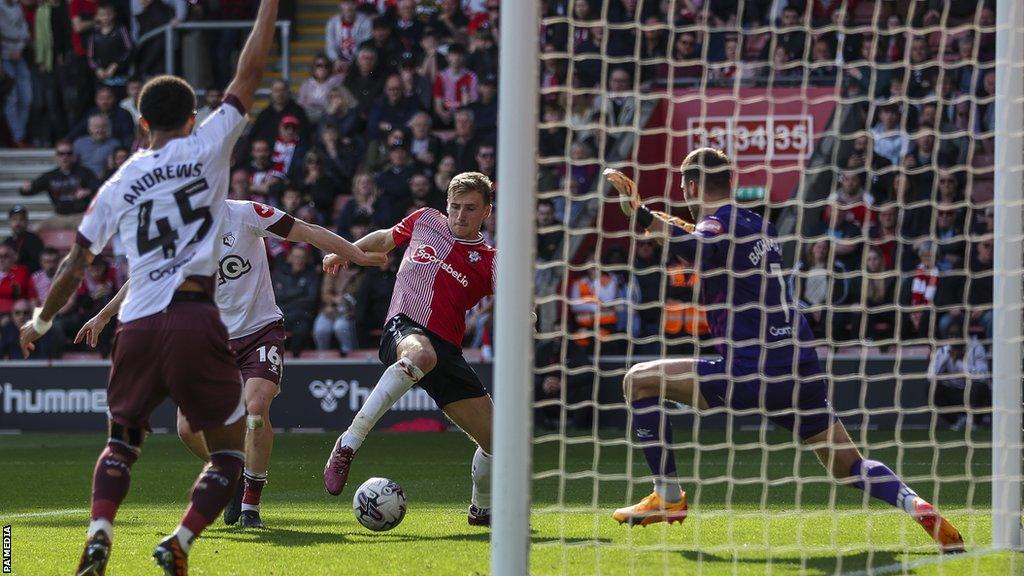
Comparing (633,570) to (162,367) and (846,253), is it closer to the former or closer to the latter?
(162,367)

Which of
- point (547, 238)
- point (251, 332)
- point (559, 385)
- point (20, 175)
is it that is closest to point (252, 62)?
point (251, 332)

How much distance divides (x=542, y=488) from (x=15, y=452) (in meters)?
6.36

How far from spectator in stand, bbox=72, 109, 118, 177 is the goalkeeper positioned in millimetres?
13753

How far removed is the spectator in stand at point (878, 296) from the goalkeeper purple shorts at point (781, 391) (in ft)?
24.1

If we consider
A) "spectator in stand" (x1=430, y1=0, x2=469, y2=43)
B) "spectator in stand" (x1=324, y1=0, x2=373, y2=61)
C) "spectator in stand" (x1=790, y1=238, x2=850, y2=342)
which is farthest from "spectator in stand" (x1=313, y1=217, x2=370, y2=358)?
"spectator in stand" (x1=790, y1=238, x2=850, y2=342)

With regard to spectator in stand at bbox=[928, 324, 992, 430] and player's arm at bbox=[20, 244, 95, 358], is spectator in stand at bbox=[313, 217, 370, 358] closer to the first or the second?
spectator in stand at bbox=[928, 324, 992, 430]

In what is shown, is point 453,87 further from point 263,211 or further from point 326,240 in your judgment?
point 326,240

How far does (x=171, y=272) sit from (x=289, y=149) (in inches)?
524

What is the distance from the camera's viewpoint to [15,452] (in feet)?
45.7

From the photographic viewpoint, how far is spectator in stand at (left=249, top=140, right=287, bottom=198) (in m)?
18.0

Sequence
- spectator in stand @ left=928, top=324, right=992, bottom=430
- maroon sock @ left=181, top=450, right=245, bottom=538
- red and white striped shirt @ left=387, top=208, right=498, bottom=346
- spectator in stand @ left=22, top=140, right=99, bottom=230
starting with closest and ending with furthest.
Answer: maroon sock @ left=181, top=450, right=245, bottom=538
red and white striped shirt @ left=387, top=208, right=498, bottom=346
spectator in stand @ left=928, top=324, right=992, bottom=430
spectator in stand @ left=22, top=140, right=99, bottom=230

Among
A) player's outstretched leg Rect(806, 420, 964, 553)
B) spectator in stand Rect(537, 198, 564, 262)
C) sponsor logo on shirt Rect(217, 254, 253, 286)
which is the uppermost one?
sponsor logo on shirt Rect(217, 254, 253, 286)

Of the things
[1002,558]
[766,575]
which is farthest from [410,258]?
[1002,558]

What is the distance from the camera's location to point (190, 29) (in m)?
20.5
